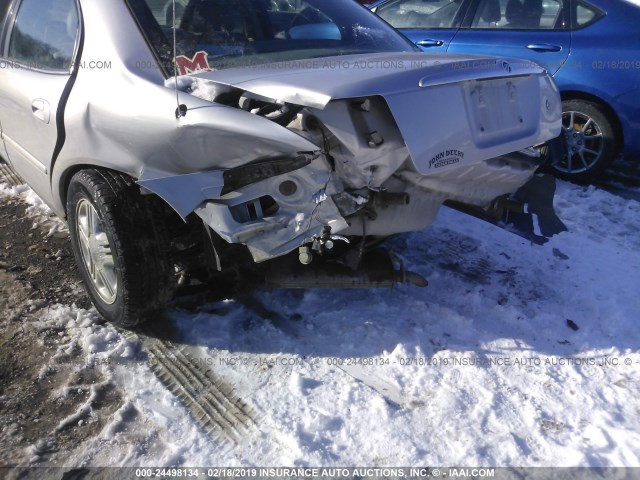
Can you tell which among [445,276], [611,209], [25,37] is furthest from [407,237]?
[25,37]

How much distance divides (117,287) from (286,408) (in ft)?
3.30

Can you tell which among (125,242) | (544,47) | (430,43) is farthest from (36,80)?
(544,47)

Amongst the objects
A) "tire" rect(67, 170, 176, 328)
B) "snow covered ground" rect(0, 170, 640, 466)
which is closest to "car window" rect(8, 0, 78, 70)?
"tire" rect(67, 170, 176, 328)

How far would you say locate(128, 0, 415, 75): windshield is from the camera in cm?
257

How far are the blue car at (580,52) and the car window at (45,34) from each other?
3.51m

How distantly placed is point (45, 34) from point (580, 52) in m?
4.11

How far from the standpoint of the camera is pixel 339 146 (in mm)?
2145

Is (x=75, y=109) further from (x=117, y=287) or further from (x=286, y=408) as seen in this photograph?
(x=286, y=408)

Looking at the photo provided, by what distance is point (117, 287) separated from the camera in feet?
8.80

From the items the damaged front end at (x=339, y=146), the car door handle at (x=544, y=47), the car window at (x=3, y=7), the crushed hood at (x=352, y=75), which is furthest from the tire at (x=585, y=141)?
the car window at (x=3, y=7)

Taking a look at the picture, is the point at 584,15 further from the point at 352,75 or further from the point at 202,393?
the point at 202,393

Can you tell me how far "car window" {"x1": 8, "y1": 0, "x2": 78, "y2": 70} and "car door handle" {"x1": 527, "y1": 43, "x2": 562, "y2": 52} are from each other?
378cm

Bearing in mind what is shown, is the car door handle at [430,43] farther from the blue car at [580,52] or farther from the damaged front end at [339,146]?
the damaged front end at [339,146]

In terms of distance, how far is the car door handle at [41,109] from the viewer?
2.88m
